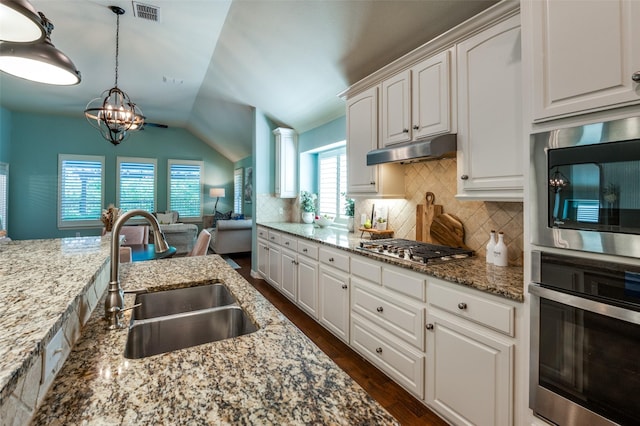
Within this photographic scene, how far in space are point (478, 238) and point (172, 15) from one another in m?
3.68

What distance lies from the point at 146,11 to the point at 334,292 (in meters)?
3.43

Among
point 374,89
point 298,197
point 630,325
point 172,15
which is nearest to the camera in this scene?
point 630,325

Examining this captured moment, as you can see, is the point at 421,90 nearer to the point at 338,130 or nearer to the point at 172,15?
the point at 338,130

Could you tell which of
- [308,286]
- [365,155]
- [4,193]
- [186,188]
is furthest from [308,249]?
[4,193]

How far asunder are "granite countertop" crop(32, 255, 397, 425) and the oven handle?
1.00 meters

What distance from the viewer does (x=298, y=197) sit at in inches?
194

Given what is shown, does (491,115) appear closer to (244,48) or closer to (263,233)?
(244,48)

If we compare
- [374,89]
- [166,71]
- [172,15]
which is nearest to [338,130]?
[374,89]

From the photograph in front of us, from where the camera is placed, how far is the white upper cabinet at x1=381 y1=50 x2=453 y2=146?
203 cm

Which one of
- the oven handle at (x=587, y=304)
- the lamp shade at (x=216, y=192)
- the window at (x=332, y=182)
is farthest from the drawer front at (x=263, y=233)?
the lamp shade at (x=216, y=192)

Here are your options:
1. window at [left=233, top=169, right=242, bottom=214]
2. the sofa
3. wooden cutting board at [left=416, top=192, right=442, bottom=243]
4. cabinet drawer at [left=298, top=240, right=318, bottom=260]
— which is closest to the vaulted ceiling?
wooden cutting board at [left=416, top=192, right=442, bottom=243]

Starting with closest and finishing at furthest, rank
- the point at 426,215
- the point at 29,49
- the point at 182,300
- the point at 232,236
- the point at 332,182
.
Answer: the point at 29,49 < the point at 182,300 < the point at 426,215 < the point at 332,182 < the point at 232,236

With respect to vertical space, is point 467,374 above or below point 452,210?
below

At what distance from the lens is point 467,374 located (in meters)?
1.56
